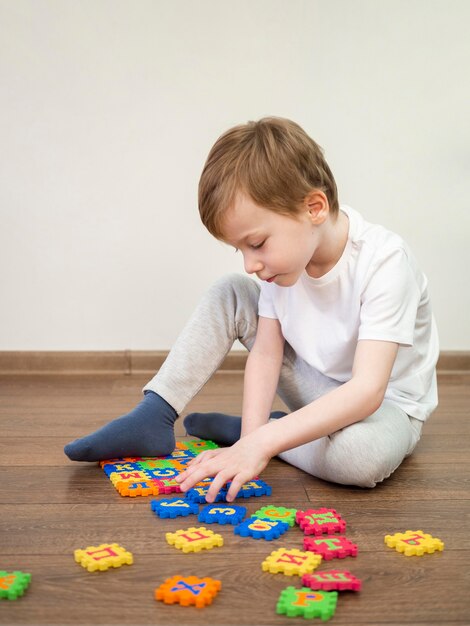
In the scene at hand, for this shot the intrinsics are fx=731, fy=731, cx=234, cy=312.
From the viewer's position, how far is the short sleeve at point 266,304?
1335 millimetres

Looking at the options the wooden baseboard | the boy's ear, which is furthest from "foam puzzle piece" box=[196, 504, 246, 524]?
the wooden baseboard

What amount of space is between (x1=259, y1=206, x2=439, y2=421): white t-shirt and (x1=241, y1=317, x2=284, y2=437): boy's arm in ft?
0.08

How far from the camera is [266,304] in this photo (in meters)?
1.34

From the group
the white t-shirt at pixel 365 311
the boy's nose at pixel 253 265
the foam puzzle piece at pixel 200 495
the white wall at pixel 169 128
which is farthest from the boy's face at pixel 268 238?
the white wall at pixel 169 128

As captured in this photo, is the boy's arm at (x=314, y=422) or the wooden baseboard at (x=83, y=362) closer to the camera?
the boy's arm at (x=314, y=422)

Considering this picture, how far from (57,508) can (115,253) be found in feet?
3.98

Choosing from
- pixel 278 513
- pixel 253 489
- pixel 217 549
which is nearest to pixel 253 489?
pixel 253 489

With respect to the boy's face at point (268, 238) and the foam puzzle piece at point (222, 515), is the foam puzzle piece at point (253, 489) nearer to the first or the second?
the foam puzzle piece at point (222, 515)

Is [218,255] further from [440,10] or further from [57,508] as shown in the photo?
[57,508]

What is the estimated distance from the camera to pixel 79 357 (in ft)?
7.28

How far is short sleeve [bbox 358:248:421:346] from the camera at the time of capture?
1110 mm

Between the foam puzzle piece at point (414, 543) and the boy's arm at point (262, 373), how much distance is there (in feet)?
1.20

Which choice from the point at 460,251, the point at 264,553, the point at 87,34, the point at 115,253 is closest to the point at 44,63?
the point at 87,34

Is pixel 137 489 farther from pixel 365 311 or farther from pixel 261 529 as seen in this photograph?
pixel 365 311
